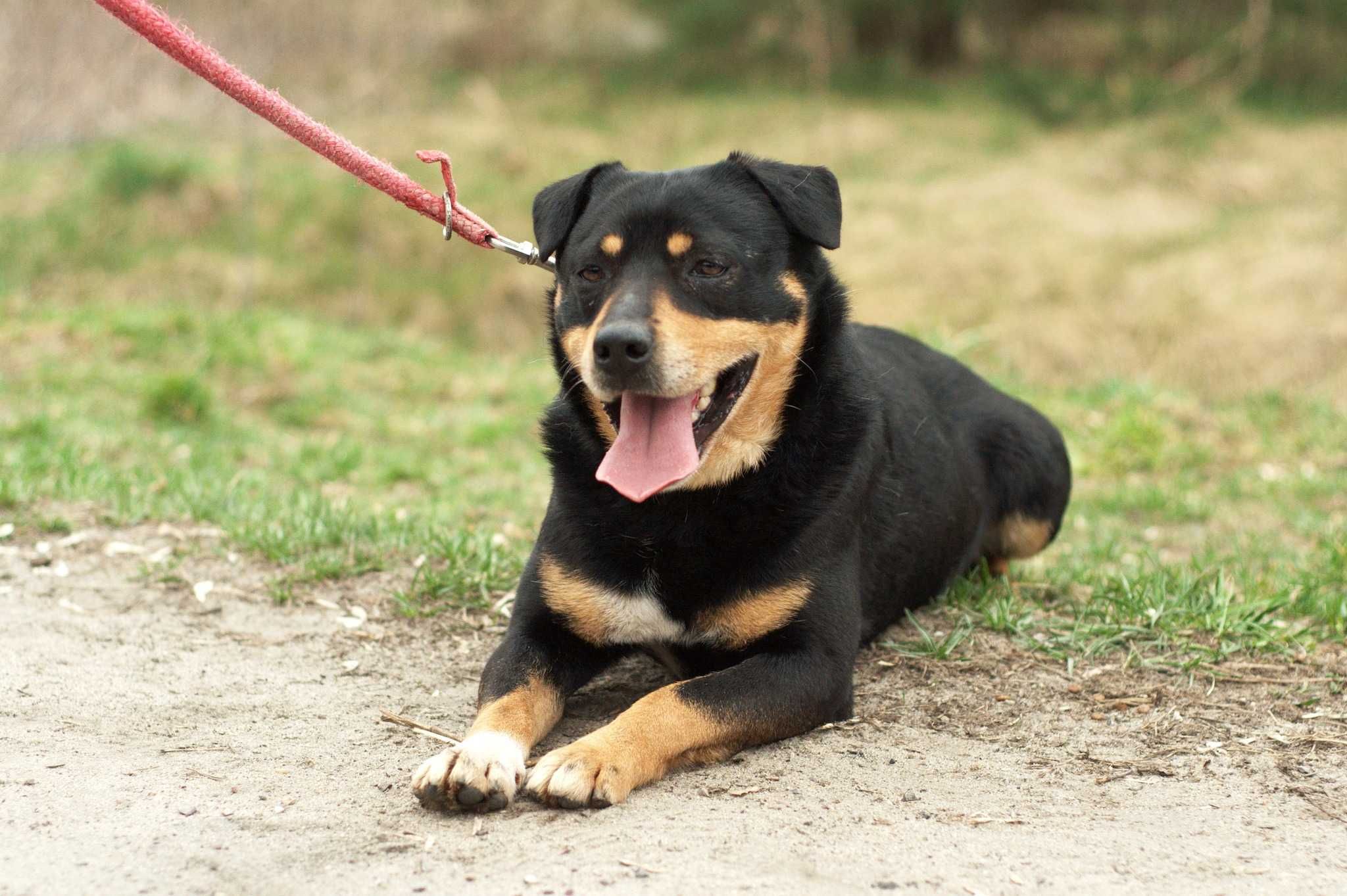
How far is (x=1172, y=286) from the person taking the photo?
38.5ft

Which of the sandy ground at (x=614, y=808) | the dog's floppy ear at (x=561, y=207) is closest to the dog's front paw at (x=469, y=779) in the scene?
the sandy ground at (x=614, y=808)

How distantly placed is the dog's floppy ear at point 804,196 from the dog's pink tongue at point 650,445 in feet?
2.01

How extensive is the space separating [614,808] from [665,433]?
3.37 ft

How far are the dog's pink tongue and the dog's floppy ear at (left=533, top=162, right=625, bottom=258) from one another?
0.62 meters

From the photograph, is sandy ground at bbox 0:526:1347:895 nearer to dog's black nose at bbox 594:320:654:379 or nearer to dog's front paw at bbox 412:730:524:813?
dog's front paw at bbox 412:730:524:813

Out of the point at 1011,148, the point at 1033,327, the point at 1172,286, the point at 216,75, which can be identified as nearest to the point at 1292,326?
the point at 1172,286

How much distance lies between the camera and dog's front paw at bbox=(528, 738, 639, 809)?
326 centimetres

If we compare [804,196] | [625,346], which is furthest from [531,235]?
[625,346]

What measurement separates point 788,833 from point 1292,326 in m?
9.40

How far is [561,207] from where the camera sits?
13.5 feet

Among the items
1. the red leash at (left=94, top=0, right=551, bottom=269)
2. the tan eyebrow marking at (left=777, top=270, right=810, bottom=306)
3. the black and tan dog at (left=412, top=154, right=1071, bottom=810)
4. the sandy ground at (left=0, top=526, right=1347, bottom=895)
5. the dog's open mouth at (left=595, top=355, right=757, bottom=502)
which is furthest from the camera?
the red leash at (left=94, top=0, right=551, bottom=269)

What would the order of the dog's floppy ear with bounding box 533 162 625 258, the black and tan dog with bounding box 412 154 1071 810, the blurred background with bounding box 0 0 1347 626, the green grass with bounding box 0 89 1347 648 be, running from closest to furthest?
1. the black and tan dog with bounding box 412 154 1071 810
2. the dog's floppy ear with bounding box 533 162 625 258
3. the green grass with bounding box 0 89 1347 648
4. the blurred background with bounding box 0 0 1347 626

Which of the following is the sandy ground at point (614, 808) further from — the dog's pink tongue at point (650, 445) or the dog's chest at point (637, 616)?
the dog's pink tongue at point (650, 445)

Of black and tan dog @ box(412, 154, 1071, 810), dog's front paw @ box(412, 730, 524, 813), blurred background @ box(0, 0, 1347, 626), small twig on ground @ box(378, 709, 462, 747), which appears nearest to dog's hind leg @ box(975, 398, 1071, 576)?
blurred background @ box(0, 0, 1347, 626)
